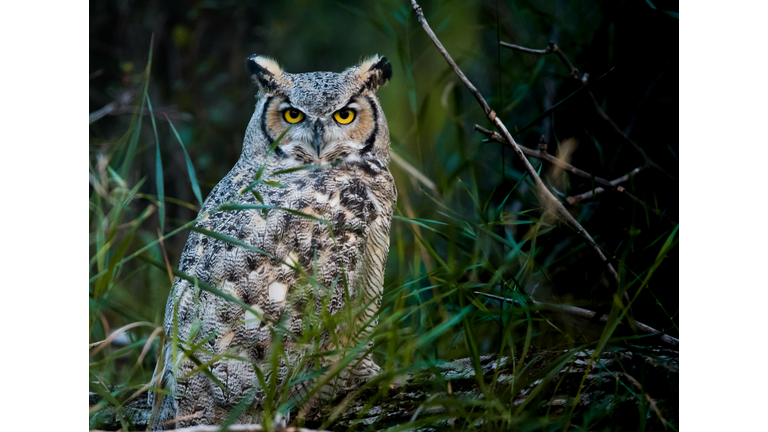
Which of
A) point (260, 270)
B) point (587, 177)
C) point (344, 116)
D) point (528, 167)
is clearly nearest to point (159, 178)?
point (260, 270)

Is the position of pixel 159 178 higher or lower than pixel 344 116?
lower

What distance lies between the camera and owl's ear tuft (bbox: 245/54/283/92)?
1.63 metres

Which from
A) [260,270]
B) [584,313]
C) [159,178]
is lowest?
[584,313]

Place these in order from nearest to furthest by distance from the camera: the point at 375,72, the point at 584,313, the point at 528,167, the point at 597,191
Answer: the point at 528,167 < the point at 584,313 < the point at 375,72 < the point at 597,191

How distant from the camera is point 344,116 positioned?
64.0 inches

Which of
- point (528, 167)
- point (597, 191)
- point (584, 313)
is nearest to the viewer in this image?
point (528, 167)

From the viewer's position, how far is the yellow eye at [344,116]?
161cm

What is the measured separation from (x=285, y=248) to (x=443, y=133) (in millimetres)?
651

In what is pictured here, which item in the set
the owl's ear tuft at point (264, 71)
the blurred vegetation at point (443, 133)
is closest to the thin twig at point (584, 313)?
the blurred vegetation at point (443, 133)

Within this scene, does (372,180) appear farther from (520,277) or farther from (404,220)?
(520,277)

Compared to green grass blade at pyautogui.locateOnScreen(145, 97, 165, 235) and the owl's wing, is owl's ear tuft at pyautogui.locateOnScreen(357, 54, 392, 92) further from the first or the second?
green grass blade at pyautogui.locateOnScreen(145, 97, 165, 235)

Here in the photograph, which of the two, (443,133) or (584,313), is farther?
(443,133)

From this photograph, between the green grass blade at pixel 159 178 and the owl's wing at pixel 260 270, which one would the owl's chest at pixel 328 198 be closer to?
the owl's wing at pixel 260 270

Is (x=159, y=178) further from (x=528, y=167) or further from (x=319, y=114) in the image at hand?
(x=528, y=167)
